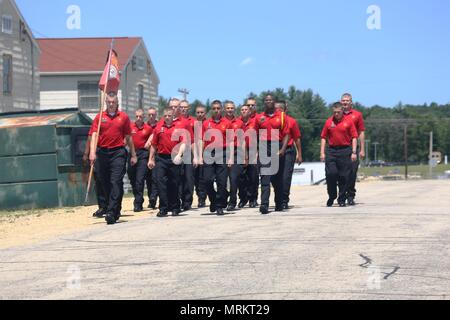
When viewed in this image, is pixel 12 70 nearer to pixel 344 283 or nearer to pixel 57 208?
pixel 57 208

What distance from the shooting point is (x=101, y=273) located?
24.7ft

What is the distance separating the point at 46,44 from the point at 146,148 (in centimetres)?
2837

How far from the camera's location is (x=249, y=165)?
607 inches

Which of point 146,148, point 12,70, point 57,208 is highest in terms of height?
point 12,70

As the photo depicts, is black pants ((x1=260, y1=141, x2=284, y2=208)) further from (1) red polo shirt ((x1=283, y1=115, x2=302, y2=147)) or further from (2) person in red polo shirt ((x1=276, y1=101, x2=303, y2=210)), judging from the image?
(1) red polo shirt ((x1=283, y1=115, x2=302, y2=147))

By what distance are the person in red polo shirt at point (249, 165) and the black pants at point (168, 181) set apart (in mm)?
1376

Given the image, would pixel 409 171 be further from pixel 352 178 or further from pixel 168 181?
pixel 168 181

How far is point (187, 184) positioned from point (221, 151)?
1.57 m

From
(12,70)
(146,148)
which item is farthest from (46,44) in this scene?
(146,148)

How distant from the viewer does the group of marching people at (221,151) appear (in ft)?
41.6

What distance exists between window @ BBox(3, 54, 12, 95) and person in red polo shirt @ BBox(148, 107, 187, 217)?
57.6 ft

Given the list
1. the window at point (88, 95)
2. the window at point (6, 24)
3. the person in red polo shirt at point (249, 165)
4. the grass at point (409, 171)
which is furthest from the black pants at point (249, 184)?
the grass at point (409, 171)

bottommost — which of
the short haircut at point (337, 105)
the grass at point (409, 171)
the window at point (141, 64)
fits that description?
the grass at point (409, 171)

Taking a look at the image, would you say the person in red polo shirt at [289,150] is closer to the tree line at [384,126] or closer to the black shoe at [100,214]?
the black shoe at [100,214]
